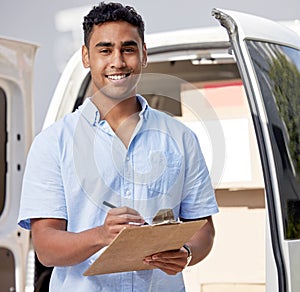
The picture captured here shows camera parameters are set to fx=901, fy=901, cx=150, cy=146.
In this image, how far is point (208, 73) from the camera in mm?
4902

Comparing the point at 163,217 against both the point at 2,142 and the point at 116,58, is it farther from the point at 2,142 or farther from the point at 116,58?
the point at 2,142

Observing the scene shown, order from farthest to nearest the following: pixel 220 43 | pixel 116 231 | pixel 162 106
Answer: pixel 162 106 → pixel 220 43 → pixel 116 231

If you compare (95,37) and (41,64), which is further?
(41,64)

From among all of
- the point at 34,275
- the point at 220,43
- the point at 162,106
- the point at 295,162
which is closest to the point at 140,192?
the point at 295,162

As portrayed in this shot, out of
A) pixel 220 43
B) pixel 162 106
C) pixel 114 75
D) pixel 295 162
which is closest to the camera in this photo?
pixel 114 75

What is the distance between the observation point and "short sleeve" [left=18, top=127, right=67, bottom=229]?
8.16ft

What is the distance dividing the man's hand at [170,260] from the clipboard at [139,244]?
0.06 feet

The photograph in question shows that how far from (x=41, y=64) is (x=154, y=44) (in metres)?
3.50

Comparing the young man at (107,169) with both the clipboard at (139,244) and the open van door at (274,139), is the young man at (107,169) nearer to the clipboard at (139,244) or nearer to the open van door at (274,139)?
the clipboard at (139,244)

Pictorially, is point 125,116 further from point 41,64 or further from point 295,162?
point 41,64

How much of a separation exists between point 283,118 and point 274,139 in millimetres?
125

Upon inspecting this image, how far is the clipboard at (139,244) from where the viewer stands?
2.22 meters

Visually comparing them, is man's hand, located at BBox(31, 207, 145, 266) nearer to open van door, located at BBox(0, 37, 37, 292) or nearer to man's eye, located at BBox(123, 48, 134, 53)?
man's eye, located at BBox(123, 48, 134, 53)

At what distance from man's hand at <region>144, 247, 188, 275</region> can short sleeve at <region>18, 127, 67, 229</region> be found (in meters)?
0.29
